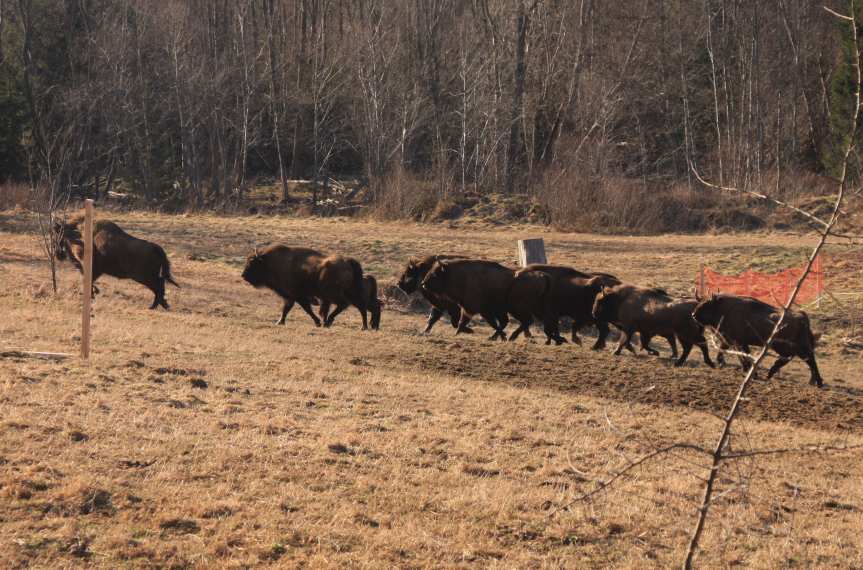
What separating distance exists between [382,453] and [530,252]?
1329 centimetres

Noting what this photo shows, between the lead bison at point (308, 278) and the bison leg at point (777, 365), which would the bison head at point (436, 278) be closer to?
the lead bison at point (308, 278)

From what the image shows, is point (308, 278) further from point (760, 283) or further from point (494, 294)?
point (760, 283)

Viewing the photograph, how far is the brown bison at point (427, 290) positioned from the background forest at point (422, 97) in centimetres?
2105

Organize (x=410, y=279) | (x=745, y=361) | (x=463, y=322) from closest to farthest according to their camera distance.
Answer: (x=745, y=361), (x=463, y=322), (x=410, y=279)

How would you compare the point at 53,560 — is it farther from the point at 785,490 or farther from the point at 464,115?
the point at 464,115

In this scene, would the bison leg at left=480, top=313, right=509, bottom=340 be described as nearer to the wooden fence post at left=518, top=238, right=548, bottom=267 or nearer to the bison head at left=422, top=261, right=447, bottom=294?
the bison head at left=422, top=261, right=447, bottom=294

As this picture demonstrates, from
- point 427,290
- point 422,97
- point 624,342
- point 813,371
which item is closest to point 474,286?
point 427,290

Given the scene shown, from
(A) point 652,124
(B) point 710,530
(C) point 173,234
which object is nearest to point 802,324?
(B) point 710,530

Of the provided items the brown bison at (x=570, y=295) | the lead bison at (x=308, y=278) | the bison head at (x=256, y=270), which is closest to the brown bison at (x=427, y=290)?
the lead bison at (x=308, y=278)

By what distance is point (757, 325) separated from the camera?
15406mm

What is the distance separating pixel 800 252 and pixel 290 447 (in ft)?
72.6

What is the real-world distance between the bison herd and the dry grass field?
2.54 ft

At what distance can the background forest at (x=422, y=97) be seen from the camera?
148ft

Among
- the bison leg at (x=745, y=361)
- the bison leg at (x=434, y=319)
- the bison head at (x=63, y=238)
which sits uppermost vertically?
the bison head at (x=63, y=238)
